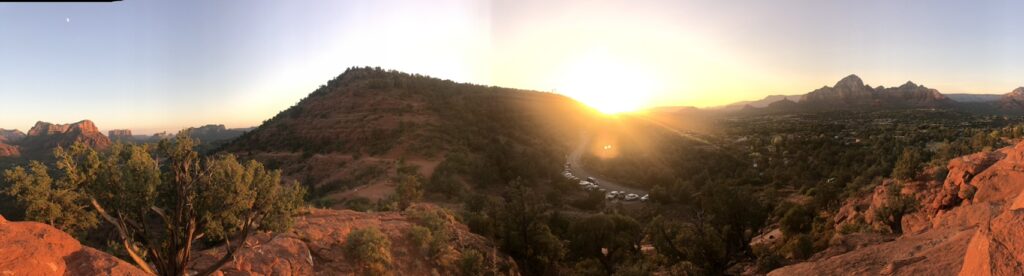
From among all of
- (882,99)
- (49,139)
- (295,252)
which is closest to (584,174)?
(295,252)

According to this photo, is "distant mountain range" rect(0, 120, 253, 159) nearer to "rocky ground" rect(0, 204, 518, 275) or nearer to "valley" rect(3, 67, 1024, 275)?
"valley" rect(3, 67, 1024, 275)

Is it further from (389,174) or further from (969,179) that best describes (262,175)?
(389,174)

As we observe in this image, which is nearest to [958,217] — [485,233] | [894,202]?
[894,202]

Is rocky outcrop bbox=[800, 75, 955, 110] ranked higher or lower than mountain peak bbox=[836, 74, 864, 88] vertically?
lower

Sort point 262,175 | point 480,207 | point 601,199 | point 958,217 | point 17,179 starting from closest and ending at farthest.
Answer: point 17,179 < point 262,175 < point 958,217 < point 480,207 < point 601,199

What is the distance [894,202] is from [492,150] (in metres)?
36.6

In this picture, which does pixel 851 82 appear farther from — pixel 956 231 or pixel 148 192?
pixel 148 192

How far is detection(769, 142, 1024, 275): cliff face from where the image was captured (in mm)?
5414

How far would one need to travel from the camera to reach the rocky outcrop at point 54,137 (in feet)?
257

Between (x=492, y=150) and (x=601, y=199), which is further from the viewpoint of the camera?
(x=492, y=150)

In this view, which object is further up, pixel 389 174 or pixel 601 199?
pixel 389 174

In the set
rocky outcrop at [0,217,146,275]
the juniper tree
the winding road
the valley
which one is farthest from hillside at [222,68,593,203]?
rocky outcrop at [0,217,146,275]

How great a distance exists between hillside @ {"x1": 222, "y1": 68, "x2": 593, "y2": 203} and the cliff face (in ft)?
85.2

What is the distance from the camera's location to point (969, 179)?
17797mm
